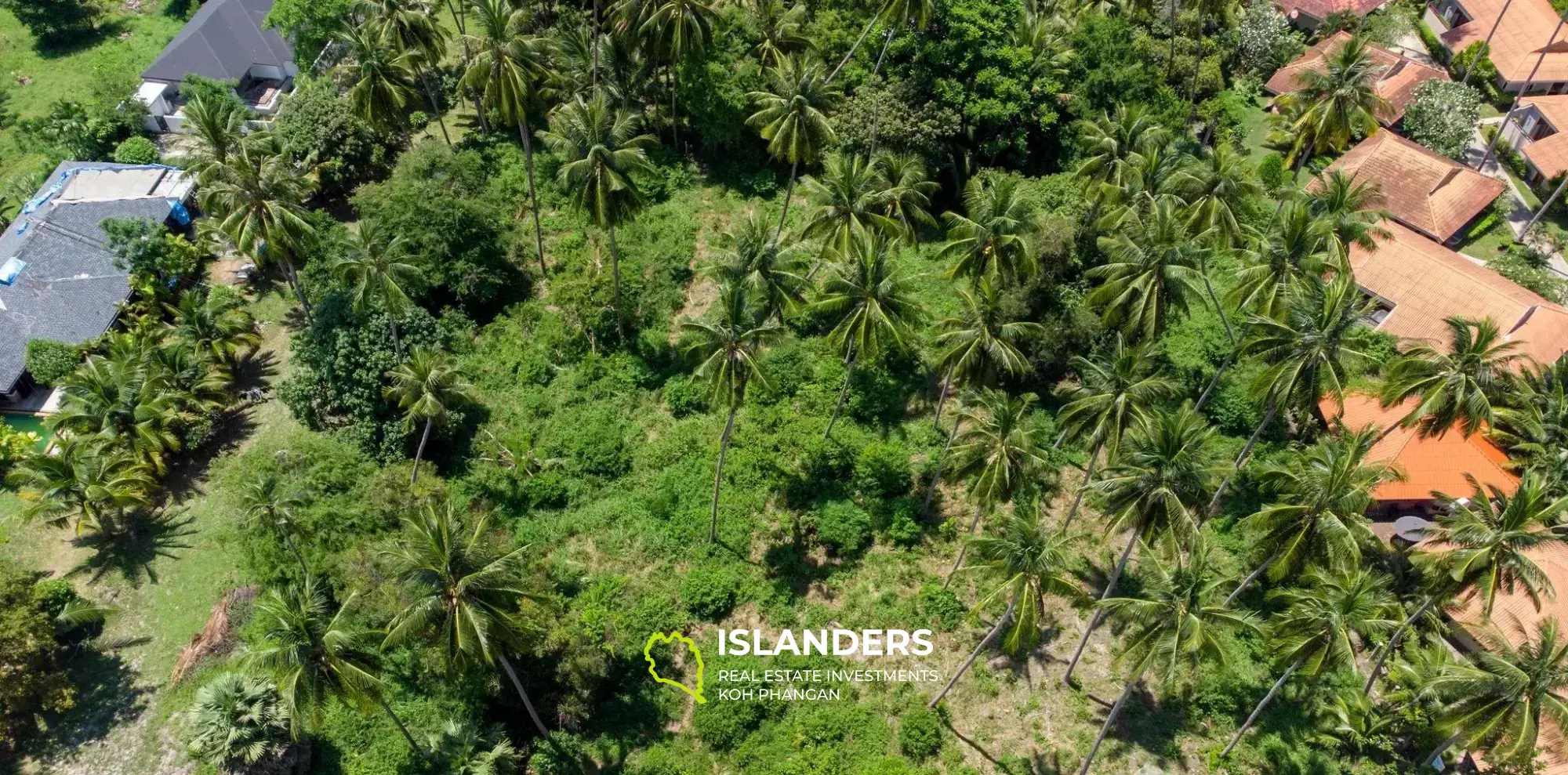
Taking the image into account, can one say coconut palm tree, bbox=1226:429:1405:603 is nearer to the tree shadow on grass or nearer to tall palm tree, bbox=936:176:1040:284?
tall palm tree, bbox=936:176:1040:284

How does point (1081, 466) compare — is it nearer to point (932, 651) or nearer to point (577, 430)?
point (932, 651)

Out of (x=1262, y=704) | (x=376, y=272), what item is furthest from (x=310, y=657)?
(x=1262, y=704)

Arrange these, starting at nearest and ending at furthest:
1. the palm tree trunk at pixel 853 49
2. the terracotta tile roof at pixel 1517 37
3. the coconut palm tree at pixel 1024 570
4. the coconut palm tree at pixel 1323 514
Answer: the coconut palm tree at pixel 1024 570 < the coconut palm tree at pixel 1323 514 < the palm tree trunk at pixel 853 49 < the terracotta tile roof at pixel 1517 37

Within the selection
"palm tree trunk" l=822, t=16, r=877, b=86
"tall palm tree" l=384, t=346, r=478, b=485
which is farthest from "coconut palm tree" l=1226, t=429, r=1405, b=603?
"tall palm tree" l=384, t=346, r=478, b=485

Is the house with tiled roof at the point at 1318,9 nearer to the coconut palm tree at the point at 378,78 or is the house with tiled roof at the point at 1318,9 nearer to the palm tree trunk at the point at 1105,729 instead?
the palm tree trunk at the point at 1105,729

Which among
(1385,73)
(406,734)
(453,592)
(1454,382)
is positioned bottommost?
(1385,73)

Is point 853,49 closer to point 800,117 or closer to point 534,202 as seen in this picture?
point 800,117

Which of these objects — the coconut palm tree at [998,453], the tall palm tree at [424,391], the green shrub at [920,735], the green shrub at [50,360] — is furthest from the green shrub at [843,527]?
the green shrub at [50,360]
